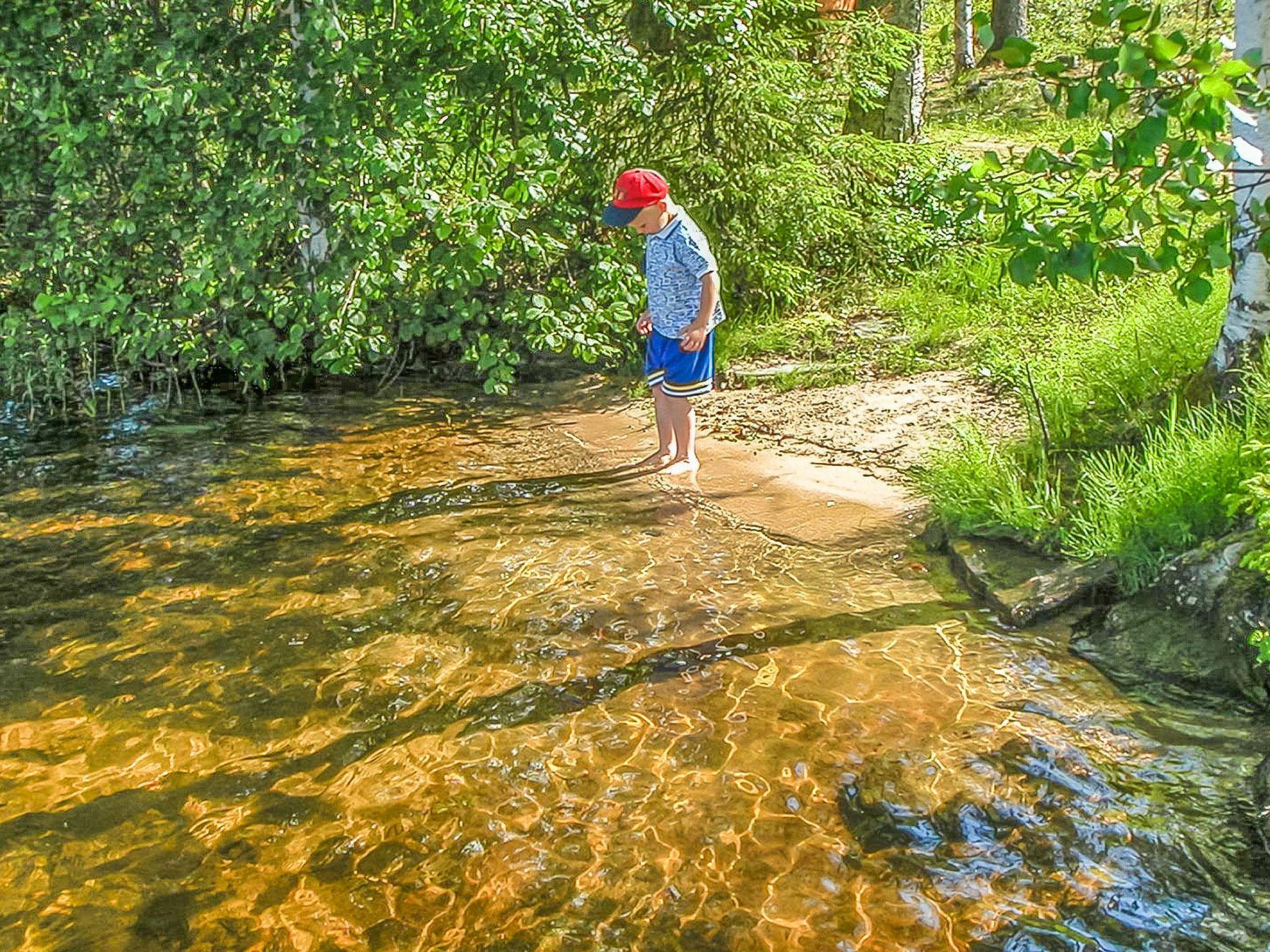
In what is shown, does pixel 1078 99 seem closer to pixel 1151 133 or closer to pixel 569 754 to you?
pixel 1151 133

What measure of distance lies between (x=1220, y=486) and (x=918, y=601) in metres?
1.35

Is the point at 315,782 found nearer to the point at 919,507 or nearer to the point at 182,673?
the point at 182,673

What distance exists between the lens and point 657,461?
23.4 feet

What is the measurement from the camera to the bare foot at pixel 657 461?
7090mm

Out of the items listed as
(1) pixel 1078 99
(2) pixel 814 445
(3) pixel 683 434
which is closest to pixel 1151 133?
(1) pixel 1078 99

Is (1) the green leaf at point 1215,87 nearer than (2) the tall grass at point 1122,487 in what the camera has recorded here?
Yes

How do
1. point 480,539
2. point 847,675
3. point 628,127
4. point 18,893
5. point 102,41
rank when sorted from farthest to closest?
point 628,127 → point 102,41 → point 480,539 → point 847,675 → point 18,893

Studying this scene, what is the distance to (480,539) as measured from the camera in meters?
6.11

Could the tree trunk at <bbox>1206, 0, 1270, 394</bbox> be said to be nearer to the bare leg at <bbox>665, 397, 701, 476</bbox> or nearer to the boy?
the boy

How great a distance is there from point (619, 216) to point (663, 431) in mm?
1332

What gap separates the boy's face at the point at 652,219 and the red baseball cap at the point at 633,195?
0.07ft

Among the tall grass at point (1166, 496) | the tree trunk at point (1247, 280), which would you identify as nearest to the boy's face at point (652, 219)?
the tall grass at point (1166, 496)

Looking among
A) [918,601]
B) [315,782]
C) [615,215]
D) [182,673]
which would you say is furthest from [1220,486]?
[182,673]

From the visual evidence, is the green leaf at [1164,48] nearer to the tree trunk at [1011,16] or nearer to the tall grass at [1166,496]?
the tall grass at [1166,496]
